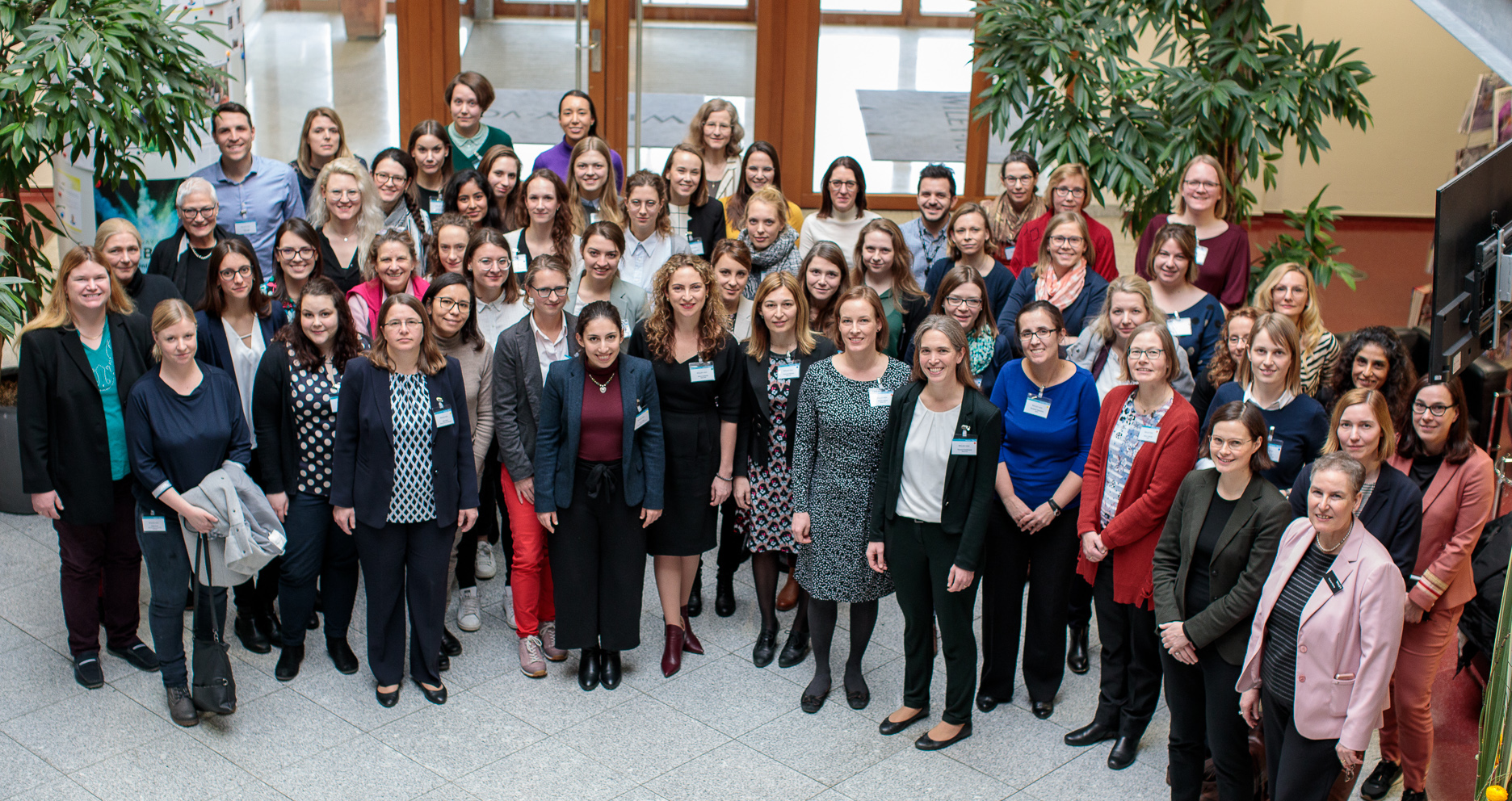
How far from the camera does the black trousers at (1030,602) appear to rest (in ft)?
14.9

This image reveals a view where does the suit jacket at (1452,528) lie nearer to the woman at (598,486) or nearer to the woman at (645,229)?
the woman at (598,486)

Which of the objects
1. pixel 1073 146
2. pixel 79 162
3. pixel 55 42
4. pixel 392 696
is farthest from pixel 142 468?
pixel 1073 146

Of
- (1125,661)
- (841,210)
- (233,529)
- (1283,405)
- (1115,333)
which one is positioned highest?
(841,210)

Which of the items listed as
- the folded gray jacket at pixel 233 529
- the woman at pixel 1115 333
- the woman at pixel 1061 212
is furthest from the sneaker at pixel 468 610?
the woman at pixel 1061 212

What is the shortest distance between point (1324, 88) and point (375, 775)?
5339mm

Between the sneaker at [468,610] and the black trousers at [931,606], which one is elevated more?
the black trousers at [931,606]

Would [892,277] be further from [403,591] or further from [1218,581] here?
[403,591]

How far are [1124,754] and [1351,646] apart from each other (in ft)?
3.93

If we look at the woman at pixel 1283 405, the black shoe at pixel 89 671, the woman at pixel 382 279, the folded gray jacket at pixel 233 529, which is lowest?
the black shoe at pixel 89 671

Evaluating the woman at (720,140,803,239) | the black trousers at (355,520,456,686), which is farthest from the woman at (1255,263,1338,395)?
the black trousers at (355,520,456,686)

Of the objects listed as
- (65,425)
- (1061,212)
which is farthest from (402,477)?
(1061,212)

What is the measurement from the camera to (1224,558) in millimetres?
3732

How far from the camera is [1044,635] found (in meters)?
4.68

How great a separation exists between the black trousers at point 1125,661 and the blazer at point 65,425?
11.0 ft
